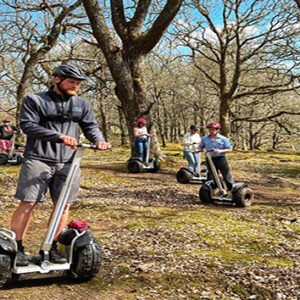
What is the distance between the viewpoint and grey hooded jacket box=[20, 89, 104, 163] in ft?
12.1

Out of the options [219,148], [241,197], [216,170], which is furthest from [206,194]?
[219,148]

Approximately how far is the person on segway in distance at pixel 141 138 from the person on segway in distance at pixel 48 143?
8730 millimetres

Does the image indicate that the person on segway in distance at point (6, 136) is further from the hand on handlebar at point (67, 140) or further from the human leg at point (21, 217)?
the hand on handlebar at point (67, 140)

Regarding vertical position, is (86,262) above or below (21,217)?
below

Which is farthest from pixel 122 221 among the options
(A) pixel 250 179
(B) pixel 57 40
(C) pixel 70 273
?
(B) pixel 57 40

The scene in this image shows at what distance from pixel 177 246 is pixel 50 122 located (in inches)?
93.9

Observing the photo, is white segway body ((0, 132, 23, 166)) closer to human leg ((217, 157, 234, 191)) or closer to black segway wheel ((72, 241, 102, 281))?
human leg ((217, 157, 234, 191))

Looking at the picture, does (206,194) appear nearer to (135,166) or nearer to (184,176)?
(184,176)

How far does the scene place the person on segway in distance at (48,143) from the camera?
375 cm


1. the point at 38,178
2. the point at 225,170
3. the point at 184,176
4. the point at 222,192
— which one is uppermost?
the point at 38,178

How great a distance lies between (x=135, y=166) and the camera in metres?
12.8

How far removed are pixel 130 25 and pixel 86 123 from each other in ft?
32.4

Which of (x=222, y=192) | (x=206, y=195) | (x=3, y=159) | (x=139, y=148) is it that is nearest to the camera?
(x=222, y=192)

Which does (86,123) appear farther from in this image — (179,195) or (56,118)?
(179,195)
